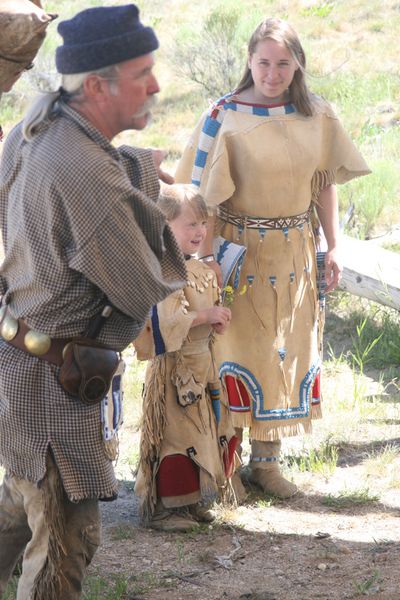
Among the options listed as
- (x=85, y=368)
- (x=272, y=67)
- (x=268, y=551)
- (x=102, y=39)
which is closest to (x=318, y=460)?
Result: (x=268, y=551)

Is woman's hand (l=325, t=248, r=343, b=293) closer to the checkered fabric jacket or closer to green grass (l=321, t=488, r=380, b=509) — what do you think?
green grass (l=321, t=488, r=380, b=509)

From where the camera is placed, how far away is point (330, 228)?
501cm

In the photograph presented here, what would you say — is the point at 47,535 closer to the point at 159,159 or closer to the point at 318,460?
the point at 159,159

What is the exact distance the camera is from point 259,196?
4688 mm

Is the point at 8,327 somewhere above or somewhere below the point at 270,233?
below

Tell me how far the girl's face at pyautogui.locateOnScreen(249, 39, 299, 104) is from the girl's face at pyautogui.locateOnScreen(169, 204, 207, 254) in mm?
794

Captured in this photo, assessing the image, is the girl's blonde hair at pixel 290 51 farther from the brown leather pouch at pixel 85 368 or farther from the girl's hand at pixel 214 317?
the brown leather pouch at pixel 85 368

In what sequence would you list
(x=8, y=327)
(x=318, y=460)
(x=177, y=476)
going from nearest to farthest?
(x=8, y=327) → (x=177, y=476) → (x=318, y=460)

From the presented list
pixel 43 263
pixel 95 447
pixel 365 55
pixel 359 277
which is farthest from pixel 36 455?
pixel 365 55

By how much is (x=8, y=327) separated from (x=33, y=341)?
11 cm

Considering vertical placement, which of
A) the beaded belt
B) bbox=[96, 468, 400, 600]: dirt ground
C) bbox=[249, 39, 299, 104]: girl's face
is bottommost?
bbox=[96, 468, 400, 600]: dirt ground

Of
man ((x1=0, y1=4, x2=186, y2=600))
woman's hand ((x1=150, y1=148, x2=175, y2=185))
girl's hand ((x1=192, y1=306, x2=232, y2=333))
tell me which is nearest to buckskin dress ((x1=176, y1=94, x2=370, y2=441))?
girl's hand ((x1=192, y1=306, x2=232, y2=333))

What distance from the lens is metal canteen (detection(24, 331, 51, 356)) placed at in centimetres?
298

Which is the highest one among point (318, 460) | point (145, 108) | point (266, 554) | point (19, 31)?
point (19, 31)
